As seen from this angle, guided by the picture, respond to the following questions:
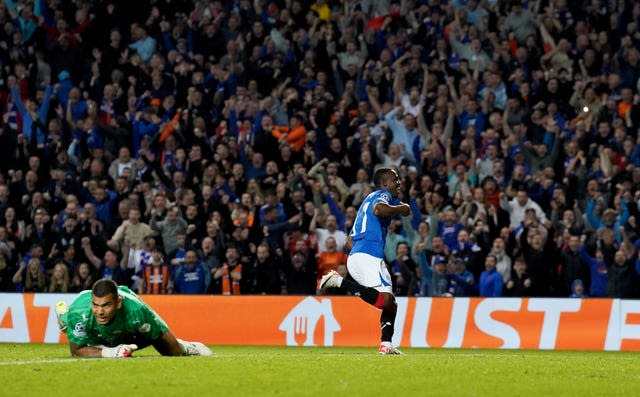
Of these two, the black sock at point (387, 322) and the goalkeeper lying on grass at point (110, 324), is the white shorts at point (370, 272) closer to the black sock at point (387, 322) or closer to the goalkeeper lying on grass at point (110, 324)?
the black sock at point (387, 322)

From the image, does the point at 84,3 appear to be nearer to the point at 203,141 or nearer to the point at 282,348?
the point at 203,141

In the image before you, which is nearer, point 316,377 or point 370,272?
point 316,377

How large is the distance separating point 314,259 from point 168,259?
262cm

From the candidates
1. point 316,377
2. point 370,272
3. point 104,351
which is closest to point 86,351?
point 104,351

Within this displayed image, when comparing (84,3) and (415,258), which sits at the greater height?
(84,3)

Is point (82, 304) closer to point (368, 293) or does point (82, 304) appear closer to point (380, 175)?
point (368, 293)

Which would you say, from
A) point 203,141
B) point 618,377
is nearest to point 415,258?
point 203,141

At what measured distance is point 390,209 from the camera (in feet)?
47.0

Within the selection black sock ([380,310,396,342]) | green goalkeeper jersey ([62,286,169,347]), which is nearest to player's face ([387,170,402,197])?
black sock ([380,310,396,342])

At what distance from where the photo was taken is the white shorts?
14.6 m

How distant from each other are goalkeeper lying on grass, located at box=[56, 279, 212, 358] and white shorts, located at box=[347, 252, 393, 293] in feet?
8.02

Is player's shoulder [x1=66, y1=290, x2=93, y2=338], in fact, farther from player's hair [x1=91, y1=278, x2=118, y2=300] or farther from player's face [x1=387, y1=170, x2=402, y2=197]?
player's face [x1=387, y1=170, x2=402, y2=197]

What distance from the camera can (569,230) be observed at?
21359mm

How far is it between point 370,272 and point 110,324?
3.27m
